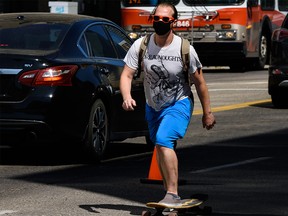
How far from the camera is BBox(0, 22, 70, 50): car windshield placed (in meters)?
13.1

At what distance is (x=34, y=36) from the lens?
1319cm

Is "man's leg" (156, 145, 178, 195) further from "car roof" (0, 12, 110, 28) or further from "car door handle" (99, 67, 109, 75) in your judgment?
"car roof" (0, 12, 110, 28)

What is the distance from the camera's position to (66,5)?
3000cm

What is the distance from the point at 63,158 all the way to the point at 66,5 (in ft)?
53.7

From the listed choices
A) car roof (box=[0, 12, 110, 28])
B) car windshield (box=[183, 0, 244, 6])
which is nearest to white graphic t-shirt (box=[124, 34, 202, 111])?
car roof (box=[0, 12, 110, 28])

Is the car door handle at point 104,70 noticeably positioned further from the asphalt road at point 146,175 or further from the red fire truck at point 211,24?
the red fire truck at point 211,24

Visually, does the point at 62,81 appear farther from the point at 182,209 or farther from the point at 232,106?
the point at 232,106

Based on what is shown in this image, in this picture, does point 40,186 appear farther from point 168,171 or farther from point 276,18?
point 276,18

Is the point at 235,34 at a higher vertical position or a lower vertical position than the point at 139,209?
lower

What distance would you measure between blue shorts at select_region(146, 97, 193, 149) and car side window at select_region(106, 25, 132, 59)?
4.49 metres

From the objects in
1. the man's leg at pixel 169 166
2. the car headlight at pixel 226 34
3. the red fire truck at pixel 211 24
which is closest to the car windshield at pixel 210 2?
the red fire truck at pixel 211 24

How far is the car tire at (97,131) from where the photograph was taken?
13.0 meters

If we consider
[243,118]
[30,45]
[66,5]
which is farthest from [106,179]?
[66,5]

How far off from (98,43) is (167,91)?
172 inches
